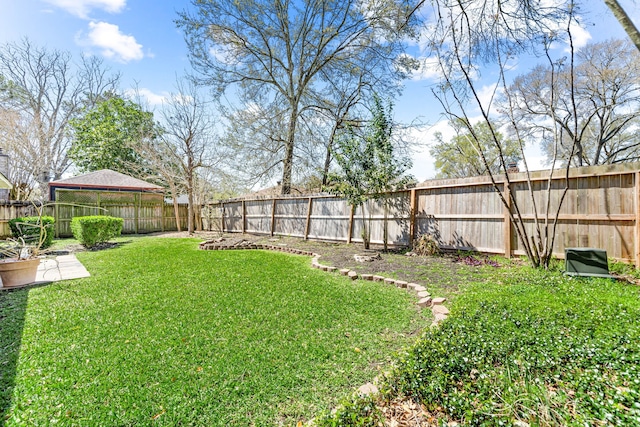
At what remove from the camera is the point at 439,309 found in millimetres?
3084

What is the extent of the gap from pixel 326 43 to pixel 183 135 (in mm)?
7055

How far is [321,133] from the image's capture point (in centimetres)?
1252

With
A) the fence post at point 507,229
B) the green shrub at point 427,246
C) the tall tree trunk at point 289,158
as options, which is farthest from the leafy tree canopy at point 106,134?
the fence post at point 507,229

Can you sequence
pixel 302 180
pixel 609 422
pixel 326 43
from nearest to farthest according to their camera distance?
pixel 609 422 → pixel 326 43 → pixel 302 180

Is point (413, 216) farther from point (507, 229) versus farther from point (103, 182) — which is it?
point (103, 182)

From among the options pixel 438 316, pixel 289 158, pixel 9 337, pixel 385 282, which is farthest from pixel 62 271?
pixel 289 158

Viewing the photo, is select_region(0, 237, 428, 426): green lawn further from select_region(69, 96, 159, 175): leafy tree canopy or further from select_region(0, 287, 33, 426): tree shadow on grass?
select_region(69, 96, 159, 175): leafy tree canopy

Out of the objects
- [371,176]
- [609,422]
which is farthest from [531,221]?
[609,422]

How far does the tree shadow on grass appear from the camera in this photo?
178 cm

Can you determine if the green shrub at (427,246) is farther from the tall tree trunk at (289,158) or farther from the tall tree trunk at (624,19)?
the tall tree trunk at (289,158)

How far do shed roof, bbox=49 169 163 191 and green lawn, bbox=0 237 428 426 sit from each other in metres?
12.0

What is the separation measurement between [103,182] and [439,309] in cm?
1637

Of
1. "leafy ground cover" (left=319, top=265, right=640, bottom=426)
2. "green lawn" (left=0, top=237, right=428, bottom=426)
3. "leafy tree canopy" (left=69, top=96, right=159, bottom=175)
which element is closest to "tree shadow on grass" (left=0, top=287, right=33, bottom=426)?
"green lawn" (left=0, top=237, right=428, bottom=426)

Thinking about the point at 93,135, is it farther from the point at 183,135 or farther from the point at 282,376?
the point at 282,376
